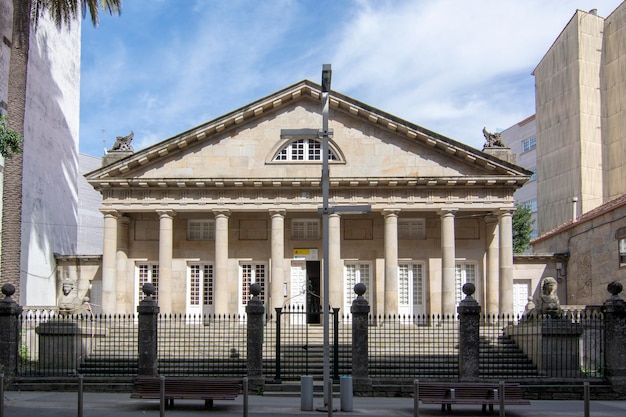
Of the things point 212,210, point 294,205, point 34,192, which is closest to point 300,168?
point 294,205

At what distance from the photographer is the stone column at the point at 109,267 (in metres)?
31.2

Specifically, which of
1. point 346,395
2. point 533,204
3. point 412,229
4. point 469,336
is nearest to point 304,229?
point 412,229

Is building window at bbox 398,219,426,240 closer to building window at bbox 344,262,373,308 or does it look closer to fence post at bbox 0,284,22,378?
building window at bbox 344,262,373,308

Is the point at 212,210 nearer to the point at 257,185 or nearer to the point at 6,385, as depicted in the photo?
the point at 257,185

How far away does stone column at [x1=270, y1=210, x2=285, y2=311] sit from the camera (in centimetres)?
3114

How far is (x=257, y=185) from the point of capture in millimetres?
31609

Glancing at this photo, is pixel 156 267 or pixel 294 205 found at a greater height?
pixel 294 205

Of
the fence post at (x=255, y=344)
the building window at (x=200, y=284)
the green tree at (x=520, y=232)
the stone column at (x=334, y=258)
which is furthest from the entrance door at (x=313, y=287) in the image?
the green tree at (x=520, y=232)

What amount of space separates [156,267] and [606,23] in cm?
3193

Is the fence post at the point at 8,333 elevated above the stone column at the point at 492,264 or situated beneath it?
situated beneath

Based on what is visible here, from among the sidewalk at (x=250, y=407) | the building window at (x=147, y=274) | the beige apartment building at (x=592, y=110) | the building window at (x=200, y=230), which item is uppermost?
the beige apartment building at (x=592, y=110)

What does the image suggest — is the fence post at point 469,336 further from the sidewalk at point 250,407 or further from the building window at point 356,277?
the building window at point 356,277

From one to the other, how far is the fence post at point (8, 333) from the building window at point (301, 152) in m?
14.4

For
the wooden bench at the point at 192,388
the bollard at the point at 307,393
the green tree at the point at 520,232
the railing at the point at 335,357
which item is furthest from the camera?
the green tree at the point at 520,232
